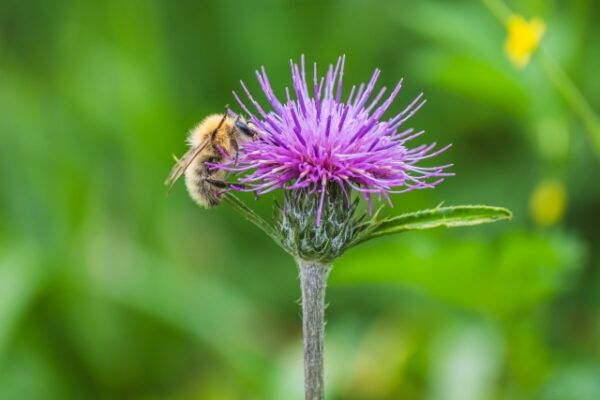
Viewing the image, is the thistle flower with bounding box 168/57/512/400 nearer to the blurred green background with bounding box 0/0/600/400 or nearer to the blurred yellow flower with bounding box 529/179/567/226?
the blurred green background with bounding box 0/0/600/400

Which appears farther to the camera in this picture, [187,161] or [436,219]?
[187,161]

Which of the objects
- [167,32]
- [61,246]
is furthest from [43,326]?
[167,32]

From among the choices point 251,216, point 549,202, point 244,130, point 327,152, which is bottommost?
point 251,216

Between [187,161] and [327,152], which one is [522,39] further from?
[187,161]

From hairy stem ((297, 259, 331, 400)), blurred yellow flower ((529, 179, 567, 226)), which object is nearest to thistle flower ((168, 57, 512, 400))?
hairy stem ((297, 259, 331, 400))

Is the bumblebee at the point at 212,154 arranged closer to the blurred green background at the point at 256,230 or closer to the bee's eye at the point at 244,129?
the bee's eye at the point at 244,129

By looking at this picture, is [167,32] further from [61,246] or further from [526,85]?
[526,85]

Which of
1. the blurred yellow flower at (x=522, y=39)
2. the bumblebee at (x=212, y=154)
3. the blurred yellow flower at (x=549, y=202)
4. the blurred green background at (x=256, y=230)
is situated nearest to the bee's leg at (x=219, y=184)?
the bumblebee at (x=212, y=154)

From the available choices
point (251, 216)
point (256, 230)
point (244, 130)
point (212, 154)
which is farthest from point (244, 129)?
point (256, 230)
